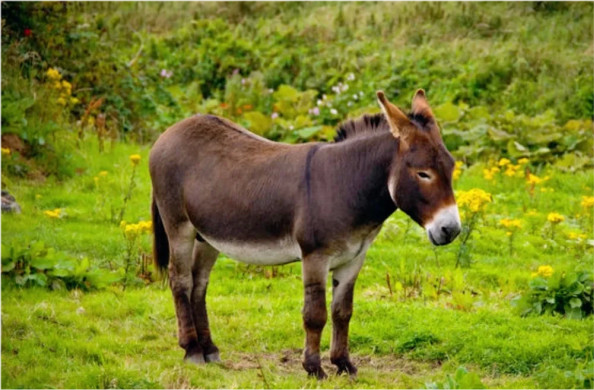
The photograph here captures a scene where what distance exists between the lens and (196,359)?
685 cm

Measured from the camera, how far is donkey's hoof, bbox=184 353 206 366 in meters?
6.83

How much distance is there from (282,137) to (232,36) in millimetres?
6296

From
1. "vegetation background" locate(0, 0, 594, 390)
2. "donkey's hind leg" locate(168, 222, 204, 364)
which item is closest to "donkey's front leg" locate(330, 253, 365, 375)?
"vegetation background" locate(0, 0, 594, 390)

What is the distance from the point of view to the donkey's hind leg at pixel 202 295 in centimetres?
699

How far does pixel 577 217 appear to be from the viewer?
37.3 ft

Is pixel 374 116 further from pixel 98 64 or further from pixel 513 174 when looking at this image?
pixel 98 64

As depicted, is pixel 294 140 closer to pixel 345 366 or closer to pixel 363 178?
pixel 345 366

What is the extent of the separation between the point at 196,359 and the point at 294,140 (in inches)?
357

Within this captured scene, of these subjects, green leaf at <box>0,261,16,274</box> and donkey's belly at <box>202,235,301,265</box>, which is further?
green leaf at <box>0,261,16,274</box>

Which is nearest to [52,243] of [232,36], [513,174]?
[513,174]

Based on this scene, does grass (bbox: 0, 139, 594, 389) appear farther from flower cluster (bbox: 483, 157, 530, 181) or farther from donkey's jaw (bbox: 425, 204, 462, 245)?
donkey's jaw (bbox: 425, 204, 462, 245)

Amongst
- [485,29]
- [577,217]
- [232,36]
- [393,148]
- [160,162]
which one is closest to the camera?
[393,148]

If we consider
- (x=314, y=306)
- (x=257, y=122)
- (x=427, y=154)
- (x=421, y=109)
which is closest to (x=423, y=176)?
(x=427, y=154)

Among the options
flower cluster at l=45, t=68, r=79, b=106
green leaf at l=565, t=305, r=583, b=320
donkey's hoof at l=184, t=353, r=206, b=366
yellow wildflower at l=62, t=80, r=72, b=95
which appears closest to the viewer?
donkey's hoof at l=184, t=353, r=206, b=366
